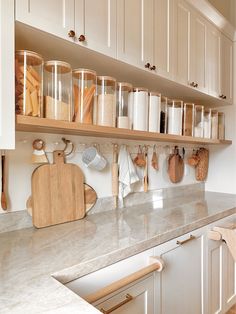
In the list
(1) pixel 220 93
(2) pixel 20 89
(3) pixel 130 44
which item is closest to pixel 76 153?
(2) pixel 20 89

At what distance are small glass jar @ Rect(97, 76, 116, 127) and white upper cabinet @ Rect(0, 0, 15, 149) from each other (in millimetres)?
479

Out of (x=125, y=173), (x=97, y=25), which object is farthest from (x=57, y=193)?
(x=97, y=25)

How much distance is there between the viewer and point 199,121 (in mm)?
2115

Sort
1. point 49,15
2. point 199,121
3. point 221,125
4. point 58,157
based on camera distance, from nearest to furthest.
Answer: point 49,15 → point 58,157 → point 199,121 → point 221,125

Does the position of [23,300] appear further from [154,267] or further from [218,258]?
[218,258]

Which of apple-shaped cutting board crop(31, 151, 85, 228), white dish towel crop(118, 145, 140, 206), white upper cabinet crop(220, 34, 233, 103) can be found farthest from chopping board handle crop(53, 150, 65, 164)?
white upper cabinet crop(220, 34, 233, 103)

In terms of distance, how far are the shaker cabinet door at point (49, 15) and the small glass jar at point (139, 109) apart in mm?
543

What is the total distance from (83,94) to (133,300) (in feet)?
3.22

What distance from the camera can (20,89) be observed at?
103 centimetres

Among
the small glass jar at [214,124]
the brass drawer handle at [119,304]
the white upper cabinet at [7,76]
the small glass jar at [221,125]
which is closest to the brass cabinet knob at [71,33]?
the white upper cabinet at [7,76]

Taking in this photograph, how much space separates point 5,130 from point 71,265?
545mm

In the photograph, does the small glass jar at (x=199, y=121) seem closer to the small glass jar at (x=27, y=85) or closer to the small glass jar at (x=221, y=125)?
the small glass jar at (x=221, y=125)

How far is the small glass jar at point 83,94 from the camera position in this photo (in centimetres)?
125

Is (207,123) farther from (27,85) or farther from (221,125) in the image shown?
(27,85)
